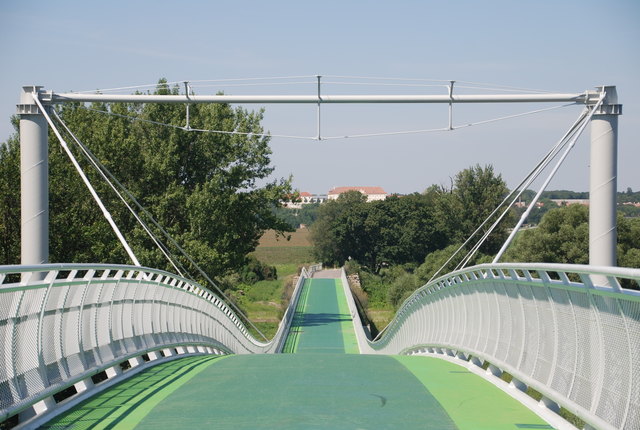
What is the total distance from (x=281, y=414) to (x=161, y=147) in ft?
150

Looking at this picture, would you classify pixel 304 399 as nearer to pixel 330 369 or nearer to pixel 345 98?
pixel 330 369

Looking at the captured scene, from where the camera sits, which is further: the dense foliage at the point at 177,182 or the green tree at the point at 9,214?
the dense foliage at the point at 177,182

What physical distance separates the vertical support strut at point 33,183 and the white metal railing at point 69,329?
232 centimetres

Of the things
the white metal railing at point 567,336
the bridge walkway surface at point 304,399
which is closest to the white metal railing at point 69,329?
the bridge walkway surface at point 304,399

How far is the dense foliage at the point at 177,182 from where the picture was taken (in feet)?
155

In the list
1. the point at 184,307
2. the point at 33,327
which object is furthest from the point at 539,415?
the point at 184,307

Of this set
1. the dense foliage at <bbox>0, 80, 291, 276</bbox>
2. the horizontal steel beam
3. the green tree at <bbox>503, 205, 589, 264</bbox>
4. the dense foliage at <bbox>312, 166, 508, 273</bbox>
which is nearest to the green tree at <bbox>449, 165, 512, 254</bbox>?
the dense foliage at <bbox>312, 166, 508, 273</bbox>

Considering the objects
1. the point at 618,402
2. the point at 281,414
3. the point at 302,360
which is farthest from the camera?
the point at 302,360

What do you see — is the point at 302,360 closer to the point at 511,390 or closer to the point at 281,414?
the point at 511,390

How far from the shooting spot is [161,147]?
53125 mm

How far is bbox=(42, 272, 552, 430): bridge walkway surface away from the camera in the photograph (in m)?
8.30

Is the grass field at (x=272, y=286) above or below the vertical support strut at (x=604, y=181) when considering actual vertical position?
below

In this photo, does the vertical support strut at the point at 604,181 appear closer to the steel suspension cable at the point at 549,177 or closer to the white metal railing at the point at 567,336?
the steel suspension cable at the point at 549,177

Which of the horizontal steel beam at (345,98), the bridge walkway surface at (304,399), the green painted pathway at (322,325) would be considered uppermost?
the horizontal steel beam at (345,98)
